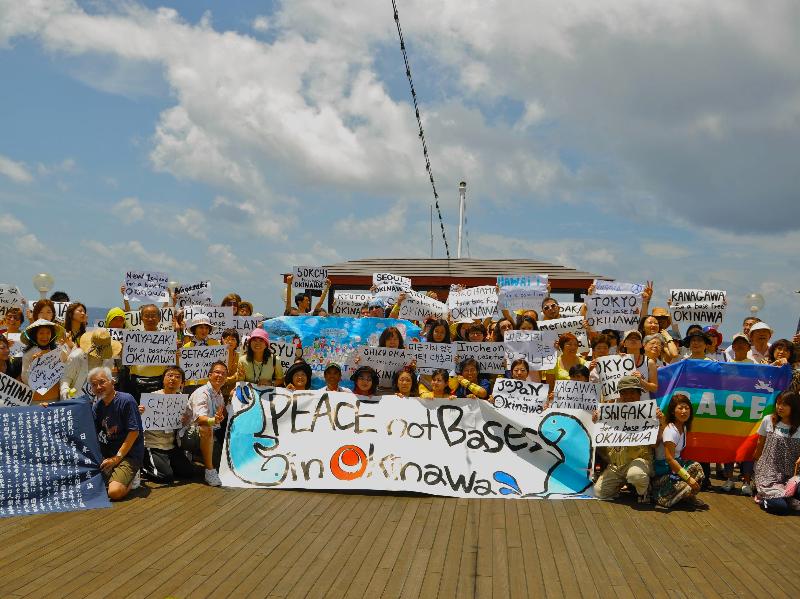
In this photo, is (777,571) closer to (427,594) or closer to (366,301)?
(427,594)

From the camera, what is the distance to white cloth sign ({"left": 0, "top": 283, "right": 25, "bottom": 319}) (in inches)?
414

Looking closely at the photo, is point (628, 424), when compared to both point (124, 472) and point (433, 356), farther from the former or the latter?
point (124, 472)

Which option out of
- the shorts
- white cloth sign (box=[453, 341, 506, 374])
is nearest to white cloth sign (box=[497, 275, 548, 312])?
white cloth sign (box=[453, 341, 506, 374])

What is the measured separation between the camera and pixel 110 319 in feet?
30.8

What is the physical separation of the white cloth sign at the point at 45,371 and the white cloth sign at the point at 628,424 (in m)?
5.57

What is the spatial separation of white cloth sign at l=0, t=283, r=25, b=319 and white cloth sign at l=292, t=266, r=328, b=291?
385cm

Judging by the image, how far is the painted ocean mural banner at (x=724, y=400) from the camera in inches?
328

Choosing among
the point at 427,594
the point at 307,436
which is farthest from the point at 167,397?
the point at 427,594

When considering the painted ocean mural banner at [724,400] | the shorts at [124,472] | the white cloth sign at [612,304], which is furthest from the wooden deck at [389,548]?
the white cloth sign at [612,304]

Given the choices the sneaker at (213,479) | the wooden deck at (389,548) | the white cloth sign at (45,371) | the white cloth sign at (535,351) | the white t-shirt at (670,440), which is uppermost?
the white cloth sign at (535,351)

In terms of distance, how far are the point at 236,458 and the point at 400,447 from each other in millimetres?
1762

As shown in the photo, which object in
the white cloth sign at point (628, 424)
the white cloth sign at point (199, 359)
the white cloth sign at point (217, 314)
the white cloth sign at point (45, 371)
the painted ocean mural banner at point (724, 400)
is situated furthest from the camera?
the white cloth sign at point (217, 314)

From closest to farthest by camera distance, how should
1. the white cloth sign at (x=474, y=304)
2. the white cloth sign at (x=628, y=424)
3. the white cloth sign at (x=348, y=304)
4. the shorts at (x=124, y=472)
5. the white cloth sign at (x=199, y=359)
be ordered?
the shorts at (x=124, y=472)
the white cloth sign at (x=628, y=424)
the white cloth sign at (x=199, y=359)
the white cloth sign at (x=474, y=304)
the white cloth sign at (x=348, y=304)

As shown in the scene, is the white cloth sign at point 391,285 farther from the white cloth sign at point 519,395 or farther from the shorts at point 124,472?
the shorts at point 124,472
